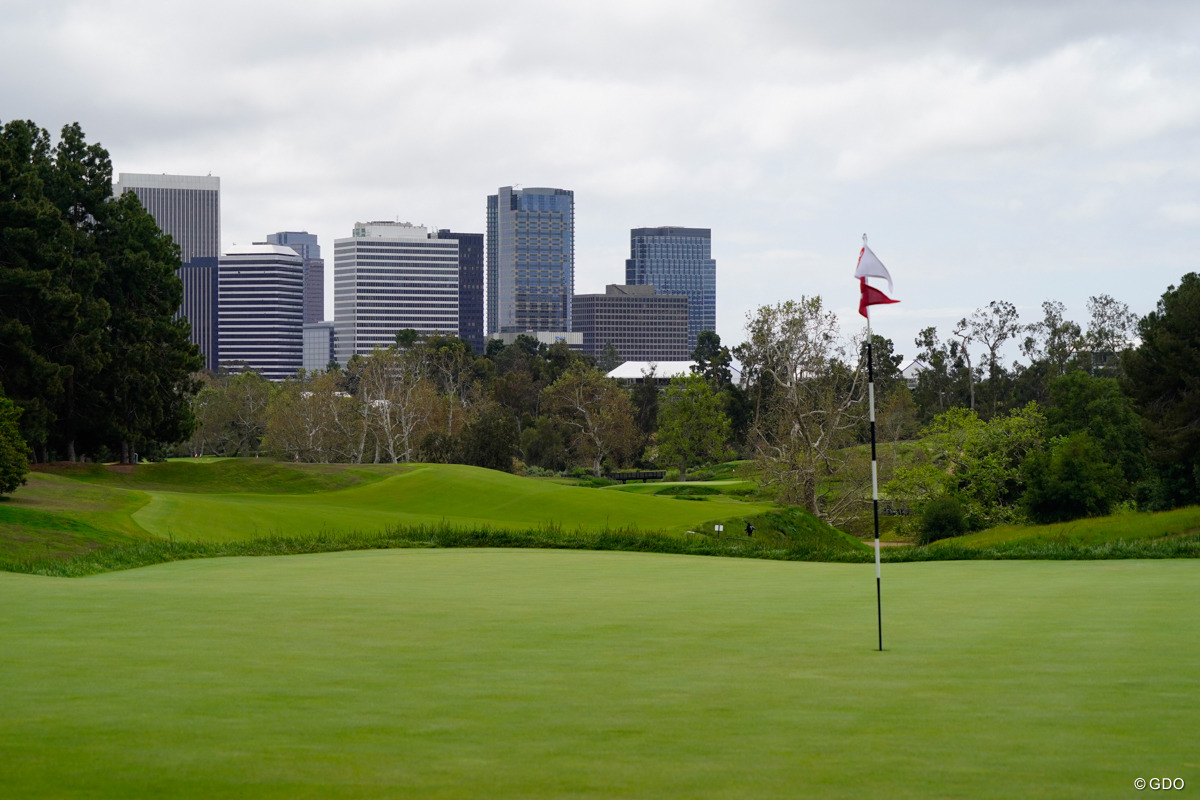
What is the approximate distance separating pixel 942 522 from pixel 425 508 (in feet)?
80.2

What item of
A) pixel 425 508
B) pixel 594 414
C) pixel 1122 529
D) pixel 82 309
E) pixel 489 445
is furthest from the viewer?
pixel 594 414

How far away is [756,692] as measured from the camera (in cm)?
871

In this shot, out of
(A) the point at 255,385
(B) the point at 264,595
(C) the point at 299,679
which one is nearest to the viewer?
(C) the point at 299,679

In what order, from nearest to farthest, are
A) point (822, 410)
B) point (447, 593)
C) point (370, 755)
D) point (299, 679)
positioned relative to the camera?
point (370, 755)
point (299, 679)
point (447, 593)
point (822, 410)

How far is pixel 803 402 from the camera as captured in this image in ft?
201

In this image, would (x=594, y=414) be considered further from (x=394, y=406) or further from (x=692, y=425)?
(x=394, y=406)

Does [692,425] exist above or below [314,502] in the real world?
above

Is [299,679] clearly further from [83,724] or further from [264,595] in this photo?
[264,595]

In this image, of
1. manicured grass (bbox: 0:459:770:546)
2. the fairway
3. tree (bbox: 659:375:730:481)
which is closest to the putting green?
manicured grass (bbox: 0:459:770:546)

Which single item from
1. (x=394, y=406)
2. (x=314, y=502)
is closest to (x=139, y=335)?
(x=314, y=502)

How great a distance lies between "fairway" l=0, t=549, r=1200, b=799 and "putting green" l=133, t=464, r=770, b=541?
22.5 m

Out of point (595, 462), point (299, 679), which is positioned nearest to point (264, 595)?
point (299, 679)

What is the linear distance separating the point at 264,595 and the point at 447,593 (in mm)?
2621

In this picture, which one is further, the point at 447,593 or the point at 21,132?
the point at 21,132
